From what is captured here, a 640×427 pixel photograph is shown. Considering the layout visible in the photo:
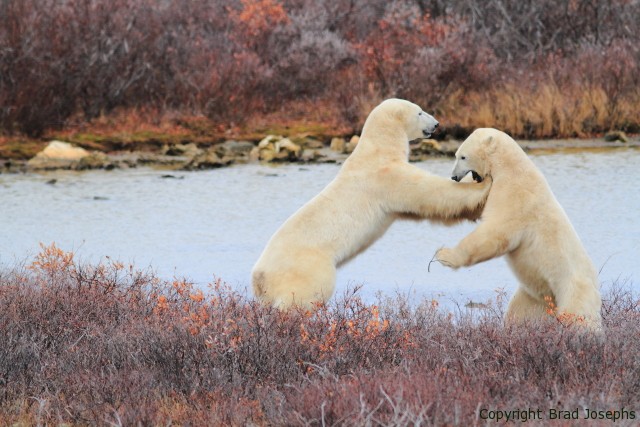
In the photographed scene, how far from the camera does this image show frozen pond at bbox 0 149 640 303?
25.2 ft

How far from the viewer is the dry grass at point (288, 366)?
3703 mm

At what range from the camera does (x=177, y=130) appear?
1703cm

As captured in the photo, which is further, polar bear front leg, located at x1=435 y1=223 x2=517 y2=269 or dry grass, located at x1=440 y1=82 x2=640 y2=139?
dry grass, located at x1=440 y1=82 x2=640 y2=139

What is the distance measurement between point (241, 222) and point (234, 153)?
5.59 meters

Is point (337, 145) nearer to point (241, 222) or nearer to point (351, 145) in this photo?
point (351, 145)

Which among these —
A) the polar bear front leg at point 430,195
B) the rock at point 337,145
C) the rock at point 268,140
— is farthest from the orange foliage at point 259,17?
the polar bear front leg at point 430,195

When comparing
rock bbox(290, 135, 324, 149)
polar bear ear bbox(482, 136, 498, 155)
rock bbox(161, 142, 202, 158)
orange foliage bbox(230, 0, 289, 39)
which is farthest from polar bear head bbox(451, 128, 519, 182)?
orange foliage bbox(230, 0, 289, 39)

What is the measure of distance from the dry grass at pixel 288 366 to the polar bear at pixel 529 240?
173mm

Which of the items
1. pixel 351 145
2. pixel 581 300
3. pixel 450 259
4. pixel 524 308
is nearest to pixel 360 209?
pixel 450 259

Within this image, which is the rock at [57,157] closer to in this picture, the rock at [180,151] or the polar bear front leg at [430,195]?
the rock at [180,151]

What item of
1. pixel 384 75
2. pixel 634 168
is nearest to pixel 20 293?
pixel 634 168

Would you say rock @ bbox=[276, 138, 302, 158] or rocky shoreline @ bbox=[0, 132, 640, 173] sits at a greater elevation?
rock @ bbox=[276, 138, 302, 158]

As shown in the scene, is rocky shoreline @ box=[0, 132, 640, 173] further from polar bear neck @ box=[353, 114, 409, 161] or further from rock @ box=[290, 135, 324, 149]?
polar bear neck @ box=[353, 114, 409, 161]

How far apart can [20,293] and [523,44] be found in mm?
16920
